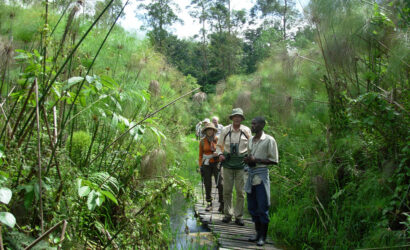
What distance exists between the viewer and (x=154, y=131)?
2.42 metres

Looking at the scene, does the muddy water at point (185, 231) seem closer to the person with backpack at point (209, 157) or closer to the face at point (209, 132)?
the person with backpack at point (209, 157)

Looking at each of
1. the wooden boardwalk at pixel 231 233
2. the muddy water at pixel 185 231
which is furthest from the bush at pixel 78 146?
the wooden boardwalk at pixel 231 233

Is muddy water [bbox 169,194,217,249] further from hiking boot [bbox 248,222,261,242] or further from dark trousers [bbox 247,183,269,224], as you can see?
dark trousers [bbox 247,183,269,224]

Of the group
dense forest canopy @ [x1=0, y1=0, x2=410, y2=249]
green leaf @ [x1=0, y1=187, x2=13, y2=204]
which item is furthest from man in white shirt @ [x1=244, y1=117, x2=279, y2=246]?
green leaf @ [x1=0, y1=187, x2=13, y2=204]

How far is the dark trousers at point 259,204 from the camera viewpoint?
432 centimetres

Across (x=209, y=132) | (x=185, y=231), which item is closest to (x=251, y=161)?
(x=185, y=231)

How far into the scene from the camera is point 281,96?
22.5ft

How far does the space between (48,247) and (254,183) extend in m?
2.95

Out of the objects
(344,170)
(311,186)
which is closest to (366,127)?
(344,170)

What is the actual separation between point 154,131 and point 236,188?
3.10 m

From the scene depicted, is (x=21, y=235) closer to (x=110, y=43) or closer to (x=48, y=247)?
(x=48, y=247)

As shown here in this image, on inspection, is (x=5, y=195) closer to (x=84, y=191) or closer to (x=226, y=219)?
(x=84, y=191)

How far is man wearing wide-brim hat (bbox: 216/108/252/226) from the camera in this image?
5.23 meters

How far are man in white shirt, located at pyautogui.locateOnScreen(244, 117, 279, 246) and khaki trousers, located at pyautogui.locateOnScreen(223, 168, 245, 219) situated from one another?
704 mm
